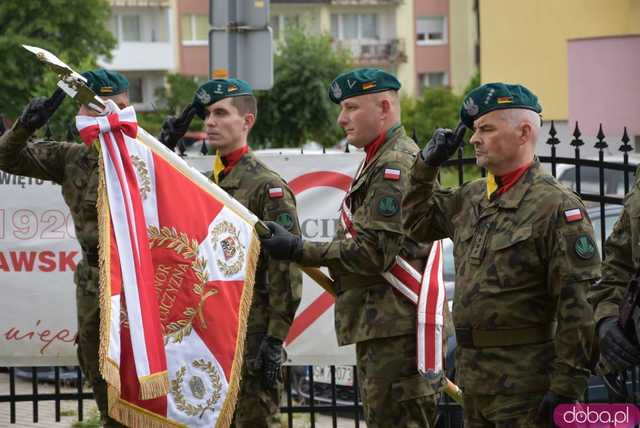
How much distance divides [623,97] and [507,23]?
12.6 metres

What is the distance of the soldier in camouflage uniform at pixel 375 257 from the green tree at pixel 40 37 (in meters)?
37.8

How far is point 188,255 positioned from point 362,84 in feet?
3.86

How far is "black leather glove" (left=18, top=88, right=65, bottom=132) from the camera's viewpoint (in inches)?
269

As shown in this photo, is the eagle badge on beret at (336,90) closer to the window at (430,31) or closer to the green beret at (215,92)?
the green beret at (215,92)

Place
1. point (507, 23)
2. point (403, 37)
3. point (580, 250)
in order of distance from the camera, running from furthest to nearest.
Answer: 1. point (403, 37)
2. point (507, 23)
3. point (580, 250)

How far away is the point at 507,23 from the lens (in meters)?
32.7

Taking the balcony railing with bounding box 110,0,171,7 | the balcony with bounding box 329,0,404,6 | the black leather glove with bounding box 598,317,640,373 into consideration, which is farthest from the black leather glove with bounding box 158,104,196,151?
the balcony with bounding box 329,0,404,6

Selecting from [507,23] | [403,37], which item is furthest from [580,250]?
[403,37]

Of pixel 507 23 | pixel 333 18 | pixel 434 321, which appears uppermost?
pixel 333 18

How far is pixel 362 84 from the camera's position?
20.3ft

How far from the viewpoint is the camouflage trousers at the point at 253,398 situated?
257 inches

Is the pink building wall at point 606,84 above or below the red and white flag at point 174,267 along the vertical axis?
above

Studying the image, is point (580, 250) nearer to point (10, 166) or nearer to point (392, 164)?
point (392, 164)

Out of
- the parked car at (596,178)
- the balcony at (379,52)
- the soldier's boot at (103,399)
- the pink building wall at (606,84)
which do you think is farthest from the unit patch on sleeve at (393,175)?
the balcony at (379,52)
